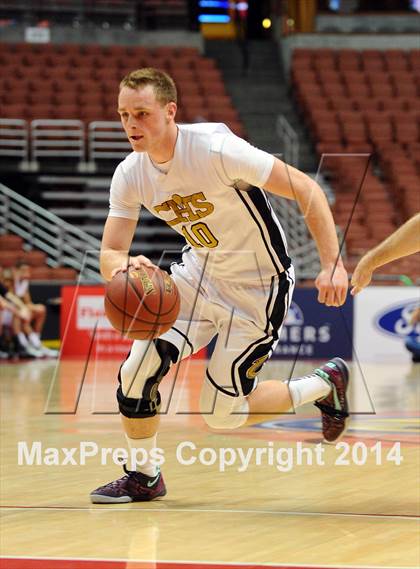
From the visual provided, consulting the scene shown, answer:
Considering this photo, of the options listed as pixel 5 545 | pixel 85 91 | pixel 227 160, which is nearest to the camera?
pixel 5 545

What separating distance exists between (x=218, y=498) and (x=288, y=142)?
1565cm

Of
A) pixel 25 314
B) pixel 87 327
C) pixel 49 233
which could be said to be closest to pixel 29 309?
pixel 25 314

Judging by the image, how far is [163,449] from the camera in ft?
22.0

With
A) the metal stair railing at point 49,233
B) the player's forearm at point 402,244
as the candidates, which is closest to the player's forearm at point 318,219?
the player's forearm at point 402,244

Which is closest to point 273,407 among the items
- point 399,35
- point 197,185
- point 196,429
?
point 197,185

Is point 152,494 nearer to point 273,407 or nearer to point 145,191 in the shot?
point 273,407

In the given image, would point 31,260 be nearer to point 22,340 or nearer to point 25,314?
point 22,340

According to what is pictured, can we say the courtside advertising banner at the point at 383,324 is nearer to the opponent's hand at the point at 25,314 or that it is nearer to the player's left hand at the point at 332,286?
the opponent's hand at the point at 25,314

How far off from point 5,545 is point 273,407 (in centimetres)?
169

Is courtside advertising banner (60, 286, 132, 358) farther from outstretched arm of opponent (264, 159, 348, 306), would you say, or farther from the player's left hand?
the player's left hand

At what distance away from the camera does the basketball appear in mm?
4445

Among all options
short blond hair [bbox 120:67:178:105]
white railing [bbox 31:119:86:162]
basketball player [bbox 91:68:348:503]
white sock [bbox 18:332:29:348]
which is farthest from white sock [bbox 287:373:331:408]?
white railing [bbox 31:119:86:162]

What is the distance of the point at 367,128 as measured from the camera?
1994 cm

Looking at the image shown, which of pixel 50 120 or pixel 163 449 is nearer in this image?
pixel 163 449
